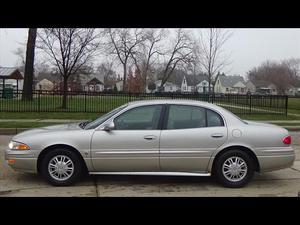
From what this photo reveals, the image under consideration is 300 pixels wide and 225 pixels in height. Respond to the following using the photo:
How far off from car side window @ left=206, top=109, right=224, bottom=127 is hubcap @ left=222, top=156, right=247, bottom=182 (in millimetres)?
612

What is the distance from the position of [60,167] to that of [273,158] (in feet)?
11.7

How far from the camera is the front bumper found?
5746 millimetres

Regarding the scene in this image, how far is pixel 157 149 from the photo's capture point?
573 cm

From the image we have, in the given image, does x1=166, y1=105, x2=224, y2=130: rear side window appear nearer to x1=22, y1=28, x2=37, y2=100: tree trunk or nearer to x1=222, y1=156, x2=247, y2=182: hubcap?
x1=222, y1=156, x2=247, y2=182: hubcap

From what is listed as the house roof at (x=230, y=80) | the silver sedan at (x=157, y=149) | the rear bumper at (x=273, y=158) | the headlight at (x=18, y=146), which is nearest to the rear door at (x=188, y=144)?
the silver sedan at (x=157, y=149)

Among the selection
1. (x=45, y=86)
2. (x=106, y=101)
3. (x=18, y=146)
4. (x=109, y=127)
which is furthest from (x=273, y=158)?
(x=45, y=86)

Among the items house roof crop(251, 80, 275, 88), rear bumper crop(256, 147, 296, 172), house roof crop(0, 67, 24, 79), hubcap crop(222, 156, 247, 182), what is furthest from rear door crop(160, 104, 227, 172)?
house roof crop(251, 80, 275, 88)
